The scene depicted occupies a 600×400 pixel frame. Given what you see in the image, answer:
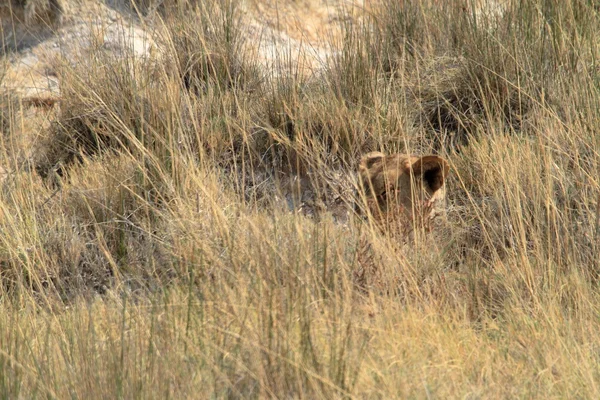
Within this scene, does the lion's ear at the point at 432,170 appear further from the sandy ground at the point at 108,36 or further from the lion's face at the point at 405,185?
the sandy ground at the point at 108,36

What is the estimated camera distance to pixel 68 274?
402 centimetres

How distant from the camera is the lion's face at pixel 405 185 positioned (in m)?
3.54

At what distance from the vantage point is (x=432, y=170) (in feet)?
12.1

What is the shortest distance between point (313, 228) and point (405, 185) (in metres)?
0.66

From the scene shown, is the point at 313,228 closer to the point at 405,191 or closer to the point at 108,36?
the point at 405,191

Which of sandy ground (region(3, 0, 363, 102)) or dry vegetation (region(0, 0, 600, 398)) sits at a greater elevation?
sandy ground (region(3, 0, 363, 102))

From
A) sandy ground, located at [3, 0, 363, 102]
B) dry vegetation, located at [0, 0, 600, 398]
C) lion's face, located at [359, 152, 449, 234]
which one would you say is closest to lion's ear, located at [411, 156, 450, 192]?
lion's face, located at [359, 152, 449, 234]

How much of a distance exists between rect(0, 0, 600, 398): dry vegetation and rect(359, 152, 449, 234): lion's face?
134 millimetres

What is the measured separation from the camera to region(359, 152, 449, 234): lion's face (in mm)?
3537

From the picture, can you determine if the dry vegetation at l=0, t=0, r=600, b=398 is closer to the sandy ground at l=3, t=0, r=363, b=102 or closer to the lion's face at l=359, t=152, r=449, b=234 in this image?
the lion's face at l=359, t=152, r=449, b=234

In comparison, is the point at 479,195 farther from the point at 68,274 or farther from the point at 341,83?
the point at 68,274

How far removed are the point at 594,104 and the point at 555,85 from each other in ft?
1.16

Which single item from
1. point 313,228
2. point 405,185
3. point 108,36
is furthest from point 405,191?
point 108,36

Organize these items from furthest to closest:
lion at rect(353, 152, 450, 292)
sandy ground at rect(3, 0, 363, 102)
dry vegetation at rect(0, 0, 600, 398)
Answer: sandy ground at rect(3, 0, 363, 102) < lion at rect(353, 152, 450, 292) < dry vegetation at rect(0, 0, 600, 398)
